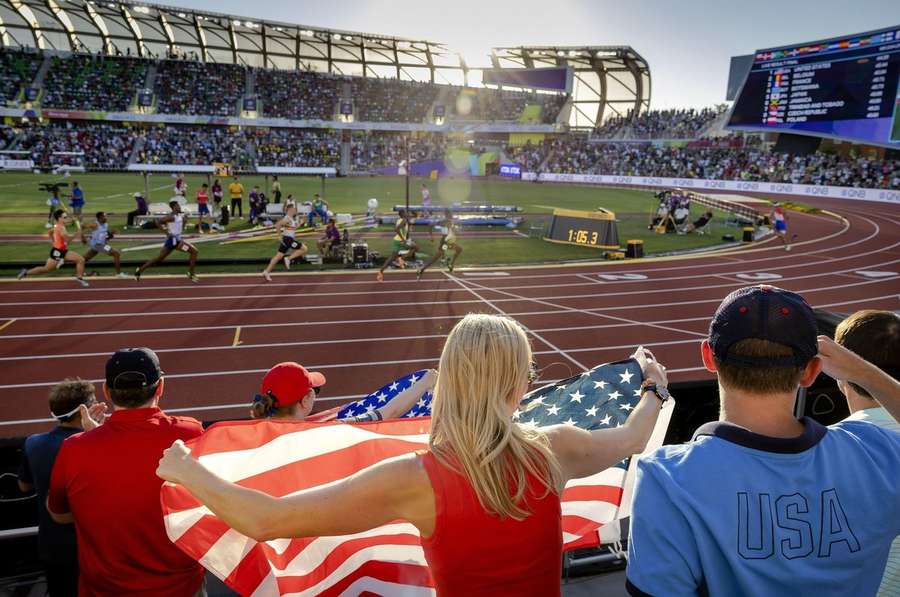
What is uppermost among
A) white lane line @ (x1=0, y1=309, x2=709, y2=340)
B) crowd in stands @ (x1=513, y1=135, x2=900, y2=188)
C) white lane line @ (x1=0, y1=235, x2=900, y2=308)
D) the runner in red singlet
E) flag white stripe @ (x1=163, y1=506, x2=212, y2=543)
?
crowd in stands @ (x1=513, y1=135, x2=900, y2=188)

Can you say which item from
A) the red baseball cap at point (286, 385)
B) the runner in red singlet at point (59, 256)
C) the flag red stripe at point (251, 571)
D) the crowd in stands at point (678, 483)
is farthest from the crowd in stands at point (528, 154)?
the crowd in stands at point (678, 483)

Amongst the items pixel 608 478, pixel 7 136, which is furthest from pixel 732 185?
pixel 7 136

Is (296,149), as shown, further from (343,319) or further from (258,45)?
(343,319)

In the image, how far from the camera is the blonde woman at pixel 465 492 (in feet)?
6.26

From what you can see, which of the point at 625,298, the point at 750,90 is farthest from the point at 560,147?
the point at 625,298

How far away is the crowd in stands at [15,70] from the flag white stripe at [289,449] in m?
81.2

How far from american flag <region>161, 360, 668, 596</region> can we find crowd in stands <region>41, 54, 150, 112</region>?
78.7 meters

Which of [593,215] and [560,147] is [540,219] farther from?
[560,147]

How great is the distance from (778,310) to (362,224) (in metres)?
25.6

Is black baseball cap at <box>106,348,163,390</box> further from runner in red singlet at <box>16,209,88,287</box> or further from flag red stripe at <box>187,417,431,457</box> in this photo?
runner in red singlet at <box>16,209,88,287</box>

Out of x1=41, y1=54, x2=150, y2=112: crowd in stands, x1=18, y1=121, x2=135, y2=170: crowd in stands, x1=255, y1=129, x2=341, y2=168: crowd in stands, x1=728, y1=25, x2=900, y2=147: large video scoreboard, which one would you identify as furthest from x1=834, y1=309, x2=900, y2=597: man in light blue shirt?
x1=41, y1=54, x2=150, y2=112: crowd in stands

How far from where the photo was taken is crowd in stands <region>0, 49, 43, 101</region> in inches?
2594

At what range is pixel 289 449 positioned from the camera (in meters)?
3.10

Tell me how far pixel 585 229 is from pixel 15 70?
247 feet
